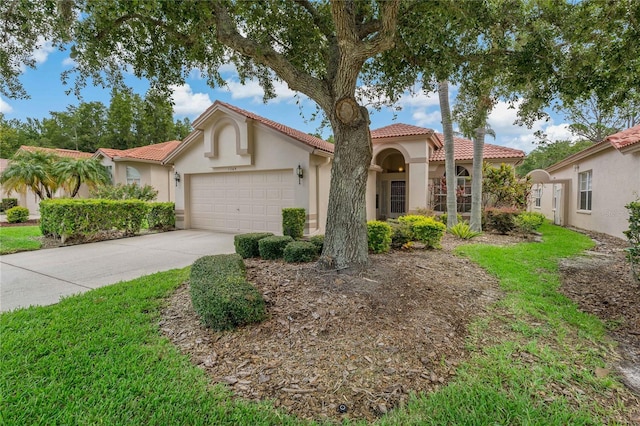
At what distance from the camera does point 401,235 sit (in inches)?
317

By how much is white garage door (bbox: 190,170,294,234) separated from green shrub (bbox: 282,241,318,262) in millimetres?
5126

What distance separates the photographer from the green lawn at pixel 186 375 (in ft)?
7.70

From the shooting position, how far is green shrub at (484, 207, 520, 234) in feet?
38.0

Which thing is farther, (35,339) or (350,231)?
(350,231)

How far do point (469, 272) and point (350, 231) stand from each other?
118 inches

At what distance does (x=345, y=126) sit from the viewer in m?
5.00

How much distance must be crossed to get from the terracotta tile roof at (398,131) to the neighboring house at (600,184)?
659 cm

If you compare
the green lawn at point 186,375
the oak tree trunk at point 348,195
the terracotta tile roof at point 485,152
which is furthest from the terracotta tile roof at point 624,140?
the oak tree trunk at point 348,195

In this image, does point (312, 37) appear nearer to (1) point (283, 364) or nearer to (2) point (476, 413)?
(1) point (283, 364)

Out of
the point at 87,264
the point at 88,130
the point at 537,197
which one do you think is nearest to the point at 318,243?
the point at 87,264

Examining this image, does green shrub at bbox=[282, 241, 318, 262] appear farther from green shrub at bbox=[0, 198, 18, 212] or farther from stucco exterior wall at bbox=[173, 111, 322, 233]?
green shrub at bbox=[0, 198, 18, 212]

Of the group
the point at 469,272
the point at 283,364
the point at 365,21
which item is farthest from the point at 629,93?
the point at 283,364

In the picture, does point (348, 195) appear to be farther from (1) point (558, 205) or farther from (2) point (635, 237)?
(1) point (558, 205)

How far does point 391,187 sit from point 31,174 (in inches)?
719
